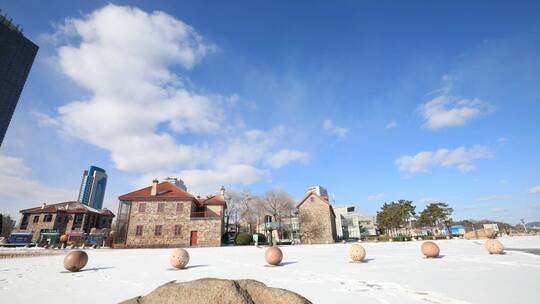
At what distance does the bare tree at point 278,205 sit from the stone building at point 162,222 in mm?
15715

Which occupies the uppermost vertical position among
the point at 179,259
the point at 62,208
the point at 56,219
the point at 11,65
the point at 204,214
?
the point at 11,65

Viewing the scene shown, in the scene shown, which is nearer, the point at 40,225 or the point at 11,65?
the point at 40,225

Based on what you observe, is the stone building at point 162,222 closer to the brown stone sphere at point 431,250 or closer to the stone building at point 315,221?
the stone building at point 315,221

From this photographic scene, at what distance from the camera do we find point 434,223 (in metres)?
54.3

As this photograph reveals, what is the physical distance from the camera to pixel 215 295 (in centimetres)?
257

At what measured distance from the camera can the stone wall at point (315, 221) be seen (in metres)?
42.7

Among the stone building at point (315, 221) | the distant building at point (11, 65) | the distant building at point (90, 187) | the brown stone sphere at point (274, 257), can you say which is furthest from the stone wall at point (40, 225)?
the distant building at point (90, 187)

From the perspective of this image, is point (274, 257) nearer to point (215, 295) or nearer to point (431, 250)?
point (431, 250)

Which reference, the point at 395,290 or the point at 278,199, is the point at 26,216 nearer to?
the point at 278,199

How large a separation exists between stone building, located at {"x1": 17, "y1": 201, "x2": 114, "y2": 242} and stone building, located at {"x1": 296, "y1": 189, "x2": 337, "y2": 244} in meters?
40.0

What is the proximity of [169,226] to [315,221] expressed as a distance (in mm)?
24099

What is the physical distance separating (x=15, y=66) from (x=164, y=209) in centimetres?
8922

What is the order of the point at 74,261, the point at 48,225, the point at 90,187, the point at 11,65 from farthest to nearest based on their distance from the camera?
the point at 90,187 → the point at 11,65 → the point at 48,225 → the point at 74,261

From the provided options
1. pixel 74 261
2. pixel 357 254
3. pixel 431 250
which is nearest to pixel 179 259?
pixel 74 261
